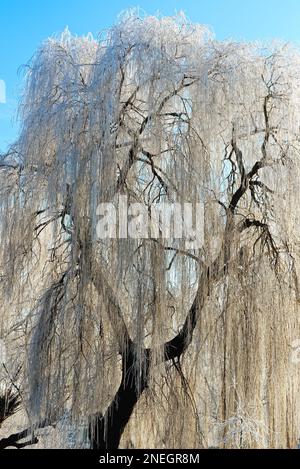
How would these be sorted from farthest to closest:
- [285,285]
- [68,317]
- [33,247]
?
[33,247], [285,285], [68,317]

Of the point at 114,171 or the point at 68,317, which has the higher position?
the point at 114,171

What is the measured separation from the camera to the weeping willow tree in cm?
517

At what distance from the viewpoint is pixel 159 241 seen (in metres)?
5.13

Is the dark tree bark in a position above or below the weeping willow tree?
below

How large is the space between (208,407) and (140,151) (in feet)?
8.30

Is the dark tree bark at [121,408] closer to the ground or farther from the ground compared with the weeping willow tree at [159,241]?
closer to the ground

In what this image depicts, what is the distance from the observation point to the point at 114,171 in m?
5.24

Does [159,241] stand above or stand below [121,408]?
above

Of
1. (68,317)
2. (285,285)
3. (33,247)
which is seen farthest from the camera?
(33,247)

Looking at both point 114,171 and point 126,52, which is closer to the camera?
point 114,171

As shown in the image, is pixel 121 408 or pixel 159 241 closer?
pixel 159 241

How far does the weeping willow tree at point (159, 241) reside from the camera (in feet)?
17.0

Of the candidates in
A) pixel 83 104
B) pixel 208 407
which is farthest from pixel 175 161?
pixel 208 407

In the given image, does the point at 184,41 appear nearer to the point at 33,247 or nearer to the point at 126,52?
the point at 126,52
